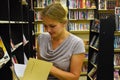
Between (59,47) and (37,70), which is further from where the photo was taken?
(59,47)

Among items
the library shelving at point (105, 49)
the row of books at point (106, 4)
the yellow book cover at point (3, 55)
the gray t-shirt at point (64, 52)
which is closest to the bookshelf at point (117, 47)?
the library shelving at point (105, 49)

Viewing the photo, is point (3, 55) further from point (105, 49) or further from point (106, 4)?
point (106, 4)

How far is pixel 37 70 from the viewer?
159 cm

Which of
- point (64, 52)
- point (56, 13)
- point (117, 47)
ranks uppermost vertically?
point (56, 13)

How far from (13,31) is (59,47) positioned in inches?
56.1

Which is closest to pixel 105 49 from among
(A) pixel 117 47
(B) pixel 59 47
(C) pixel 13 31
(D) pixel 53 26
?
(A) pixel 117 47

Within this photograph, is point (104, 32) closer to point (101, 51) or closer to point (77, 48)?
point (101, 51)

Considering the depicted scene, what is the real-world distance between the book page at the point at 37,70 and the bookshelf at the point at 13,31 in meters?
0.53

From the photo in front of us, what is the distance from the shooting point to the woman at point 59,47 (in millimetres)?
1748

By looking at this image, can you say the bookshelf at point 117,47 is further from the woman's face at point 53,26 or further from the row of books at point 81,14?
the woman's face at point 53,26

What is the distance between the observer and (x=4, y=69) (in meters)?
2.11

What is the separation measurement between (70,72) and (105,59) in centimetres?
201

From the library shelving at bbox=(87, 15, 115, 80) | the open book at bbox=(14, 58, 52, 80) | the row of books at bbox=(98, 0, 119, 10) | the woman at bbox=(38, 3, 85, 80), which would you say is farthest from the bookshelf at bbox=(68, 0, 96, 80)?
the open book at bbox=(14, 58, 52, 80)

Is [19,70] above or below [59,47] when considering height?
below
